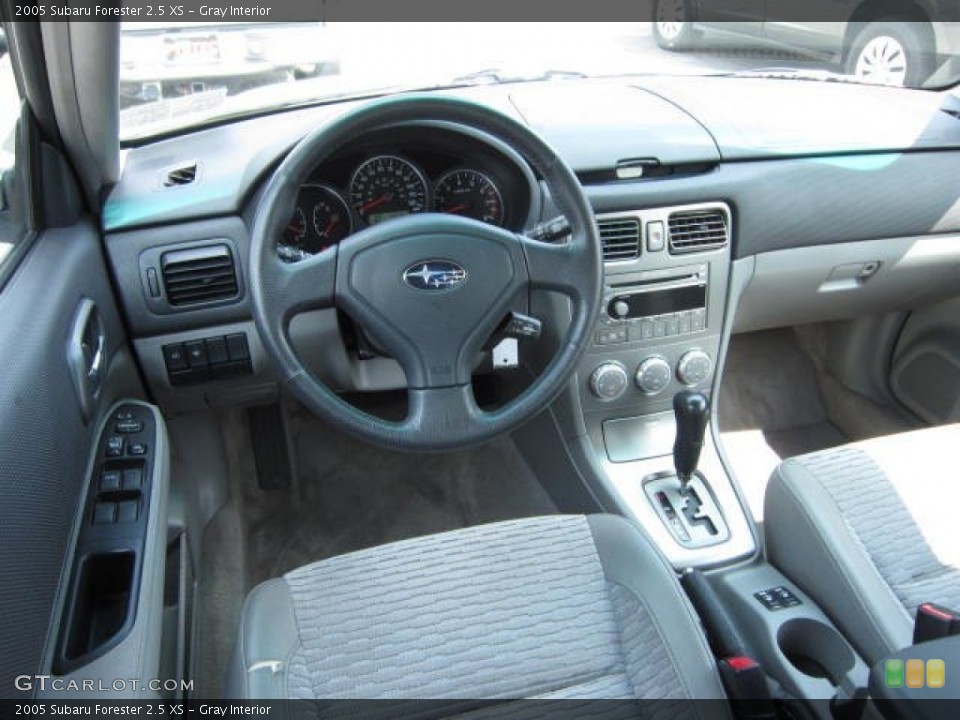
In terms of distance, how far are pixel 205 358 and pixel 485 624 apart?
0.95 metres

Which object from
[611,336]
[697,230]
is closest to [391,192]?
[611,336]

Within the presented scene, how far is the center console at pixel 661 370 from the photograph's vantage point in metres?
2.02

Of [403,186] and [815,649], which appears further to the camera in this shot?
[403,186]

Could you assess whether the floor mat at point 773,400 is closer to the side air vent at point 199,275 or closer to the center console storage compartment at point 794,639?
the center console storage compartment at point 794,639

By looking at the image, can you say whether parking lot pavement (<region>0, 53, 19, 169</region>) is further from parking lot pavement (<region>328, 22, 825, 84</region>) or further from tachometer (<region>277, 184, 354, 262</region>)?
parking lot pavement (<region>328, 22, 825, 84</region>)

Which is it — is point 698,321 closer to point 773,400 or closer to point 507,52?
point 773,400

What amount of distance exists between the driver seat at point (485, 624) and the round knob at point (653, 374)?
66 cm

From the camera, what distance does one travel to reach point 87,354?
61.0 inches

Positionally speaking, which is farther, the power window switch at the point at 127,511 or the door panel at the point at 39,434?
the power window switch at the point at 127,511

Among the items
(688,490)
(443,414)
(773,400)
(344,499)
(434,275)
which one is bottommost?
(344,499)

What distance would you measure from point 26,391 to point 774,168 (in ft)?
5.76

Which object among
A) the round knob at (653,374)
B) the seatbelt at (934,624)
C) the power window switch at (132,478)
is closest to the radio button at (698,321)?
the round knob at (653,374)

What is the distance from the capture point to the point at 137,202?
183cm

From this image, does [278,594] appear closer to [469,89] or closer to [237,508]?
[237,508]
